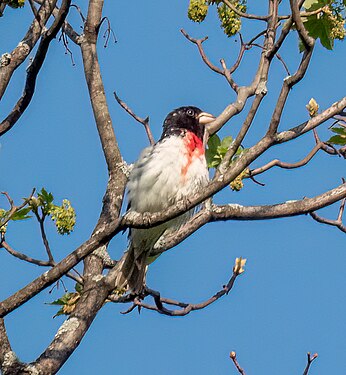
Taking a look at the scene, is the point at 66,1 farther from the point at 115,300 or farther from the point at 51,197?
the point at 115,300

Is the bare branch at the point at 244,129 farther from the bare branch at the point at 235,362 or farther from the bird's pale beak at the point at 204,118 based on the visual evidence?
the bird's pale beak at the point at 204,118

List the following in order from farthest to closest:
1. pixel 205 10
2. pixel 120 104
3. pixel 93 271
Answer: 1. pixel 120 104
2. pixel 205 10
3. pixel 93 271

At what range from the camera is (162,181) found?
6.45m

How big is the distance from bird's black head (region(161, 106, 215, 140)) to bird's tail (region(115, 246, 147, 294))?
43.1 inches

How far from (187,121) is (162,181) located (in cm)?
89

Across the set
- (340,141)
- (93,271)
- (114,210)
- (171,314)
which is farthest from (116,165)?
(340,141)

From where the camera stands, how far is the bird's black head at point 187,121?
7.02 metres

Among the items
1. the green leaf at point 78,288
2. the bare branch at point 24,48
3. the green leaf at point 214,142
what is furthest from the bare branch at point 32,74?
the green leaf at point 214,142

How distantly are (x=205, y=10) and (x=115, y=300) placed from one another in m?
2.05

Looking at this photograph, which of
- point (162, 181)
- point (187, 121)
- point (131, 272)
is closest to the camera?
point (131, 272)

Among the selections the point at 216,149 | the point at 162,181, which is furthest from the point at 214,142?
the point at 162,181

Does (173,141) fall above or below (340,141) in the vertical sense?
above

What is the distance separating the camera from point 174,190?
21.2ft

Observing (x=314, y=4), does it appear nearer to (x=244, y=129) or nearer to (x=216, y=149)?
(x=244, y=129)
